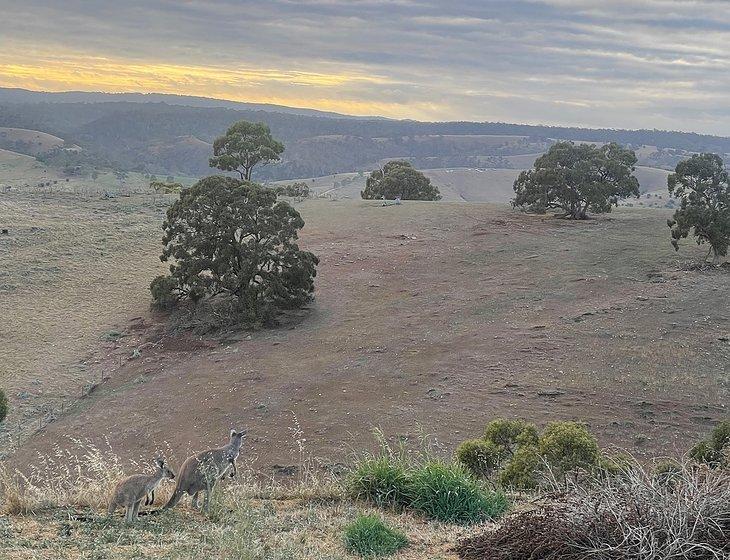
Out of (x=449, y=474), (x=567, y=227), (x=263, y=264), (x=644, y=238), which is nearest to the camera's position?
(x=449, y=474)

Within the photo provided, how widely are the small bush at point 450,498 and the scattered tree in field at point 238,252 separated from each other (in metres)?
20.2

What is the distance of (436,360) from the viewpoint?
21.4m

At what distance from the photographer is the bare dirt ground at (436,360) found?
17281 mm

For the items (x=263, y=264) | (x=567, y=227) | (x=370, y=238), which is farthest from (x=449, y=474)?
(x=567, y=227)

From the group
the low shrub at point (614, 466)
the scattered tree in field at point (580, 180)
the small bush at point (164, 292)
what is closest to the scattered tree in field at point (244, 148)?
the scattered tree in field at point (580, 180)

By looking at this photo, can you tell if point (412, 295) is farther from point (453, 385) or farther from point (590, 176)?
point (590, 176)

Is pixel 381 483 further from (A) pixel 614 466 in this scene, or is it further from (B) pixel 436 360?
(B) pixel 436 360

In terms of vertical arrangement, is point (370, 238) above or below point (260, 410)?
above

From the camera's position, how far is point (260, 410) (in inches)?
739

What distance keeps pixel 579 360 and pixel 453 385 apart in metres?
3.68

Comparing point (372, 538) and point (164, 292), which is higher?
point (372, 538)

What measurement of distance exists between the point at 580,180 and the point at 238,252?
19901 mm

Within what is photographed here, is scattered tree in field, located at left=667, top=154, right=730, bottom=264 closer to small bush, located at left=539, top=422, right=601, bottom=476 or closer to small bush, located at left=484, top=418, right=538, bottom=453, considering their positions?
small bush, located at left=484, top=418, right=538, bottom=453

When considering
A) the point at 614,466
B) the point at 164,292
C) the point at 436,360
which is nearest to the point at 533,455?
the point at 614,466
